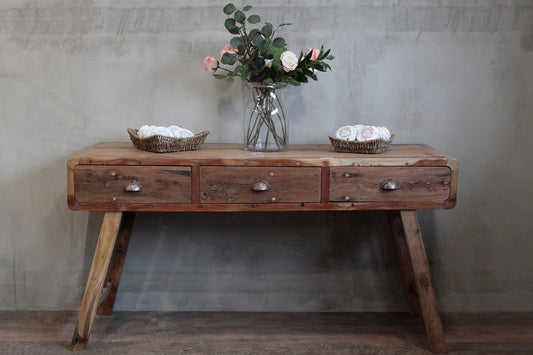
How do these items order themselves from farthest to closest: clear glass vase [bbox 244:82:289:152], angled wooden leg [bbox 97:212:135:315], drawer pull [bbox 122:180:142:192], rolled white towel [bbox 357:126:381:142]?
1. angled wooden leg [bbox 97:212:135:315]
2. clear glass vase [bbox 244:82:289:152]
3. rolled white towel [bbox 357:126:381:142]
4. drawer pull [bbox 122:180:142:192]

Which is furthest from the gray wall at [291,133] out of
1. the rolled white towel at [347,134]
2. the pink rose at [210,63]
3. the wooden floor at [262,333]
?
the rolled white towel at [347,134]

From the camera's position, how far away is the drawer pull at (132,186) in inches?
83.8

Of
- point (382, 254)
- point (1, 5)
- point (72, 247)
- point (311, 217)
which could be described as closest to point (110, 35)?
point (1, 5)

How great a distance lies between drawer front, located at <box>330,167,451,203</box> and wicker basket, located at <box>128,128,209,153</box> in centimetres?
60

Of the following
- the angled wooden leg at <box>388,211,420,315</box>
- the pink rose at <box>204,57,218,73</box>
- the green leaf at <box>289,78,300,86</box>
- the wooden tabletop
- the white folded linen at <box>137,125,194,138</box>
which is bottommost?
the angled wooden leg at <box>388,211,420,315</box>

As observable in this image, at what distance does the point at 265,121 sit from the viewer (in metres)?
2.37

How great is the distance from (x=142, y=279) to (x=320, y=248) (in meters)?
0.88

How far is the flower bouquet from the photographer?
2256 mm

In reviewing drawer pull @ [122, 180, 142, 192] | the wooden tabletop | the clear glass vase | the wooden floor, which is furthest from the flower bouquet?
the wooden floor

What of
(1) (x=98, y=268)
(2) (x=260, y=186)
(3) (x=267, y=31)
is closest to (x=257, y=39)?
(3) (x=267, y=31)

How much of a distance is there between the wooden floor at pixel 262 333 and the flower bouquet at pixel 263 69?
84 cm

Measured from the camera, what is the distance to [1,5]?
2.52 m

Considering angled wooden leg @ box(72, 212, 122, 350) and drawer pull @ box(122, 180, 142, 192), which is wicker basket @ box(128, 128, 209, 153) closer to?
drawer pull @ box(122, 180, 142, 192)

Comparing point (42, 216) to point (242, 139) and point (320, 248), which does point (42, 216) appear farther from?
point (320, 248)
